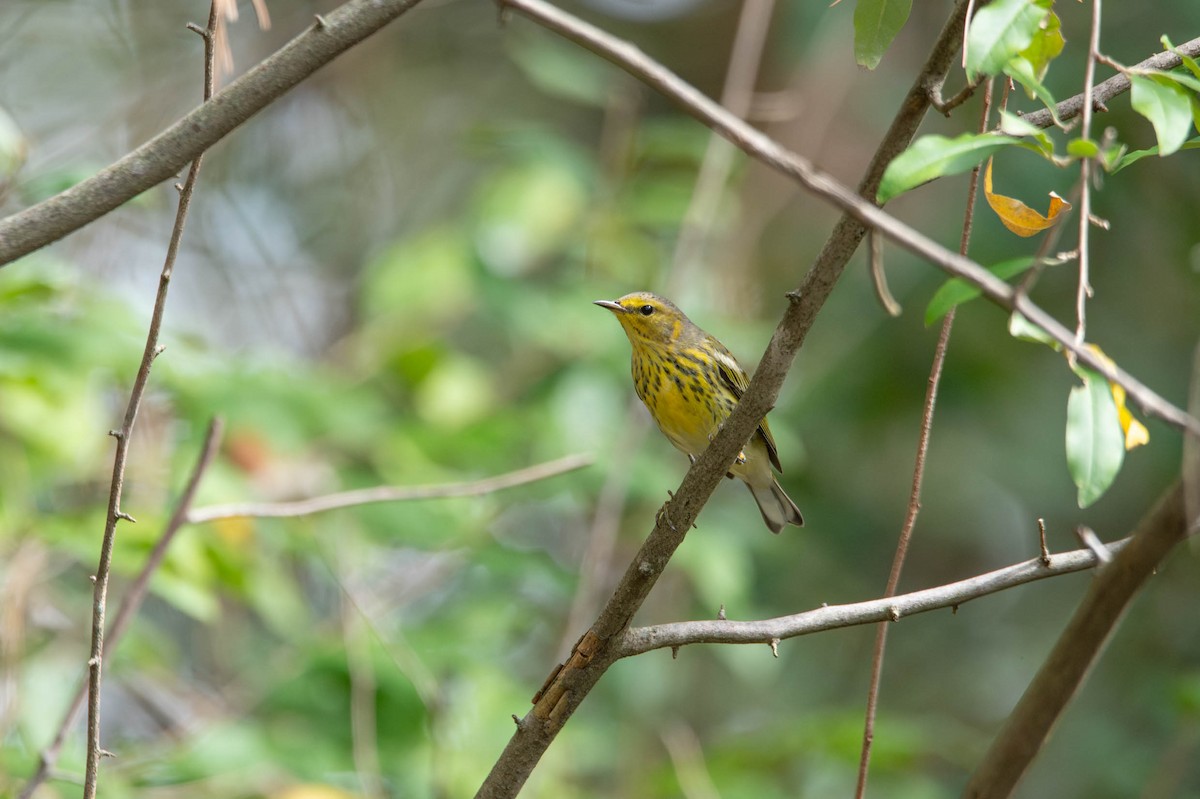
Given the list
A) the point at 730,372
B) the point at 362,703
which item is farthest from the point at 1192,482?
the point at 730,372

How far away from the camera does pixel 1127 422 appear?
1.52 metres

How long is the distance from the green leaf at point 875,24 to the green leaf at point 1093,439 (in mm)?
662

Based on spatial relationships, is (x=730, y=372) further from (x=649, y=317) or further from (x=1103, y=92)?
(x=1103, y=92)

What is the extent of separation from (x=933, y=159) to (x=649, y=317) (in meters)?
2.78

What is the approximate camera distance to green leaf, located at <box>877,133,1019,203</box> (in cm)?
134

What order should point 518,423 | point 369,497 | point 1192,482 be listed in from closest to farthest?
point 1192,482
point 369,497
point 518,423

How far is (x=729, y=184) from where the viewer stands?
562cm

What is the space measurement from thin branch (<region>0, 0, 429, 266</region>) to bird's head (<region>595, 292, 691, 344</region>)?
8.48 ft

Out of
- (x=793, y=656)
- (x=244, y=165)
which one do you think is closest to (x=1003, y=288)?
(x=793, y=656)

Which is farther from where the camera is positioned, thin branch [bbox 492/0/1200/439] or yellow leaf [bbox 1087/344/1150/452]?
yellow leaf [bbox 1087/344/1150/452]

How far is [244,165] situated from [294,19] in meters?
1.25

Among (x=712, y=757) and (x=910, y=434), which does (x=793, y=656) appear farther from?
(x=712, y=757)

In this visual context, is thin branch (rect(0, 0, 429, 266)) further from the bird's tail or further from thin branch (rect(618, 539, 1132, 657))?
the bird's tail

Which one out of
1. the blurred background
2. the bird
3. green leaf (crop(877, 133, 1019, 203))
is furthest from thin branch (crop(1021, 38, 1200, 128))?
the bird
